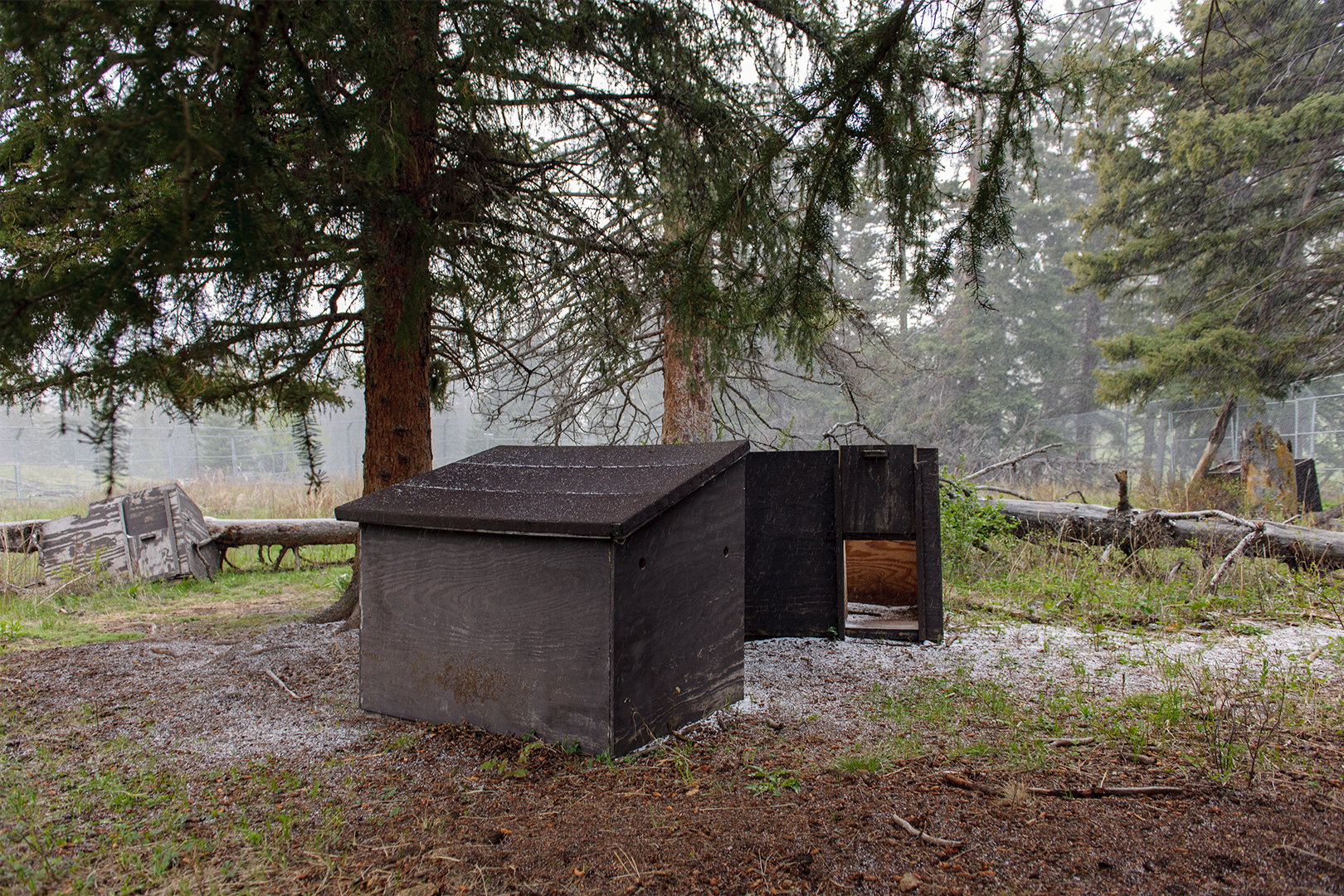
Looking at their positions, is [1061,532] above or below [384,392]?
below

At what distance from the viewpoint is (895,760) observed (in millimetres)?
2506

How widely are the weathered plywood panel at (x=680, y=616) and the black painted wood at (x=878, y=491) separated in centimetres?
126

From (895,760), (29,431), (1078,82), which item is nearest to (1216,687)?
(895,760)

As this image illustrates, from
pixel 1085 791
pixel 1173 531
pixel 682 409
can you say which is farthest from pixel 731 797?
pixel 1173 531

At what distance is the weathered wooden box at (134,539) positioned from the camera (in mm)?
6707

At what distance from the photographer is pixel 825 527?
4.37m

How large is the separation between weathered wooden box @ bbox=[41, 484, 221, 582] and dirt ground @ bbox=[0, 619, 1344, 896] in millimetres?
3479

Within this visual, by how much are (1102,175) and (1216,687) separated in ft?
40.0

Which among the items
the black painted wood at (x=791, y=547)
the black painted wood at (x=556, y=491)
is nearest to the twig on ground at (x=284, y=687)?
the black painted wood at (x=556, y=491)

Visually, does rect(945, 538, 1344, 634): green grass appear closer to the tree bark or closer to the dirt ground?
the dirt ground

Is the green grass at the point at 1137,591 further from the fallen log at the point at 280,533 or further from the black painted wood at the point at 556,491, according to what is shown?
the fallen log at the point at 280,533

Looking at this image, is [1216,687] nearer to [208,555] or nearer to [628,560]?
[628,560]

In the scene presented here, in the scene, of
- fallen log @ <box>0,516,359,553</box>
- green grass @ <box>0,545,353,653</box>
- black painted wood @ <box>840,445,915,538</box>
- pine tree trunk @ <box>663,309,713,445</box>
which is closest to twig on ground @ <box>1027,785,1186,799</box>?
black painted wood @ <box>840,445,915,538</box>

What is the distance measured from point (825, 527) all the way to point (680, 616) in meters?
1.73
